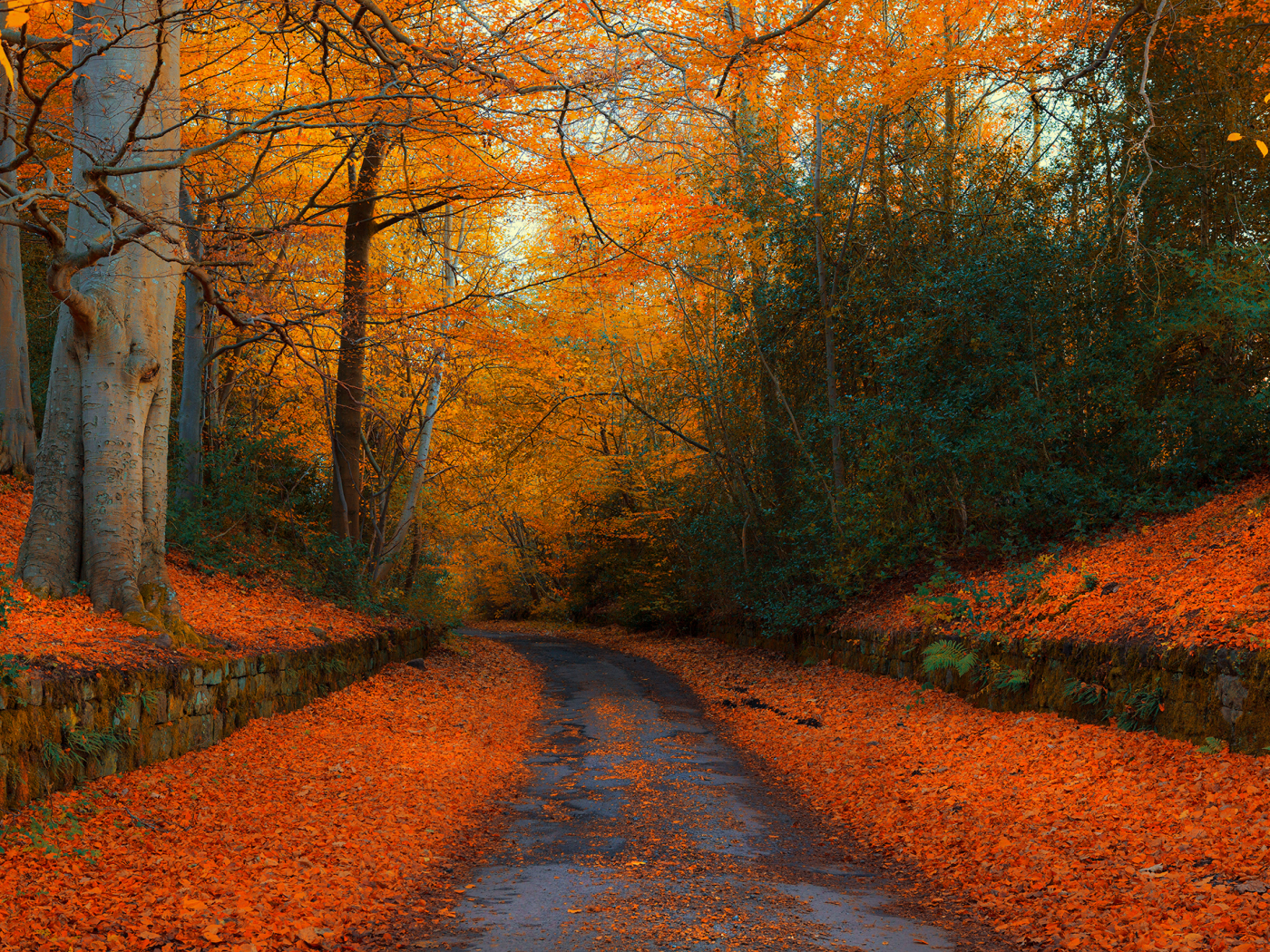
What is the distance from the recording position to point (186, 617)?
8.34m

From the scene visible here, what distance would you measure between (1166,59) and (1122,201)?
1742 millimetres

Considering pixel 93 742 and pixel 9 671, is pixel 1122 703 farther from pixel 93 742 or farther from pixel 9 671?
pixel 9 671

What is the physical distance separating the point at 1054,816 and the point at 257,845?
462 cm

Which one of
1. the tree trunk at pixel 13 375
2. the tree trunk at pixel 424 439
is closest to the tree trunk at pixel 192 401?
the tree trunk at pixel 13 375

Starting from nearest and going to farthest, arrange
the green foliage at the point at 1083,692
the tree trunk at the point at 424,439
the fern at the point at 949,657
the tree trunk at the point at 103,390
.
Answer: the green foliage at the point at 1083,692 < the tree trunk at the point at 103,390 < the fern at the point at 949,657 < the tree trunk at the point at 424,439

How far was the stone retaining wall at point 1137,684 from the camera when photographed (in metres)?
5.52

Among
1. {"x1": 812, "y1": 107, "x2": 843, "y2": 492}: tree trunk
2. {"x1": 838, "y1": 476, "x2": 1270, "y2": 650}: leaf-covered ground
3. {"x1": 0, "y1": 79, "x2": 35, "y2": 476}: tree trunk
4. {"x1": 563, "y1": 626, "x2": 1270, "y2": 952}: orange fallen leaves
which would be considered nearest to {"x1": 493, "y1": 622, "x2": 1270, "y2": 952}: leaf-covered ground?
{"x1": 563, "y1": 626, "x2": 1270, "y2": 952}: orange fallen leaves

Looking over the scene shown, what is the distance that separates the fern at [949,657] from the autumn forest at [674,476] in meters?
0.18

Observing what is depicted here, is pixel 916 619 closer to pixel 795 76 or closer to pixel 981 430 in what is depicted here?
pixel 981 430

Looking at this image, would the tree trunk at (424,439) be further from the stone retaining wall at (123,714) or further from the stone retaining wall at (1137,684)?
the stone retaining wall at (1137,684)

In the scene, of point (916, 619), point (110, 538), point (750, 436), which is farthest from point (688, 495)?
point (110, 538)

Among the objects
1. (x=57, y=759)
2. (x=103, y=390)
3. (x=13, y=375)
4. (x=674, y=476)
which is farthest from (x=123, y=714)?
(x=674, y=476)

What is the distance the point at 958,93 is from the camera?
13.4 m

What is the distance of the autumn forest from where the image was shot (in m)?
4.71
